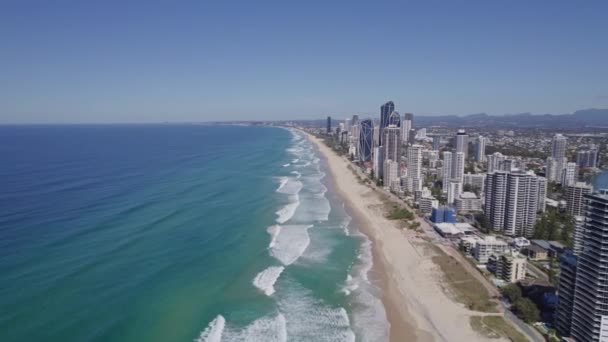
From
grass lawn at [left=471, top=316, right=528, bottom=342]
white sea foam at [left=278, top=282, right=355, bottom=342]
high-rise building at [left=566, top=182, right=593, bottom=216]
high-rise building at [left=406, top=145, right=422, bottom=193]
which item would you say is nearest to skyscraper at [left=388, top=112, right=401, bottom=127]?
high-rise building at [left=406, top=145, right=422, bottom=193]

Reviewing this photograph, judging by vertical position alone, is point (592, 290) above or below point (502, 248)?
above

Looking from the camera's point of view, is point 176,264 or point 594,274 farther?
point 176,264

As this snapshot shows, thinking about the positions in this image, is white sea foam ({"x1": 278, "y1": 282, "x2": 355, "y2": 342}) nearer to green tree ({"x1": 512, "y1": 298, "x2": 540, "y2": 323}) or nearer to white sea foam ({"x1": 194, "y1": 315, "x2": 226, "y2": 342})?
white sea foam ({"x1": 194, "y1": 315, "x2": 226, "y2": 342})

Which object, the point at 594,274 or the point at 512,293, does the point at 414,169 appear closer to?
the point at 512,293

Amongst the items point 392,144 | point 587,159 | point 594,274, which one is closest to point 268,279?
point 594,274

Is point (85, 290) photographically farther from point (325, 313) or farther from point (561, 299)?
point (561, 299)

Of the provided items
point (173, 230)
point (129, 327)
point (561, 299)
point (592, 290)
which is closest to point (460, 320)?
point (561, 299)

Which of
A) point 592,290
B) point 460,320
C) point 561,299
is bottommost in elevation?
point 460,320
